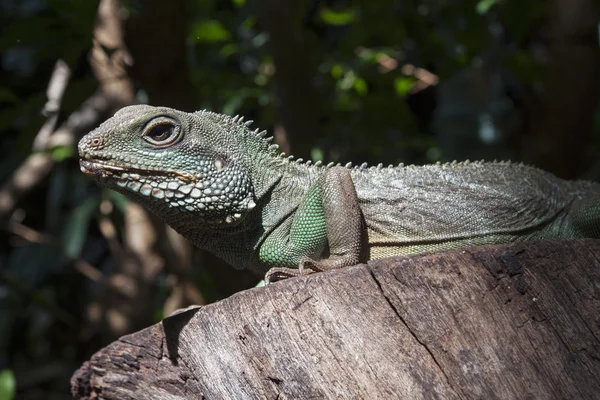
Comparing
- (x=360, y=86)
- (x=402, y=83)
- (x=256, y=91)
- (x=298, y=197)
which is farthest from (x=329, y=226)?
(x=402, y=83)

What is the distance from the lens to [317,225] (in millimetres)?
4156

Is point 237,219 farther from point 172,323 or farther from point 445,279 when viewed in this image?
point 445,279

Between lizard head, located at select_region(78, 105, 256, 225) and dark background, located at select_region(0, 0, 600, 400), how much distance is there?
1.32 meters

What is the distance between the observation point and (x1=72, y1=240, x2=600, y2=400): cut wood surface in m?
3.01

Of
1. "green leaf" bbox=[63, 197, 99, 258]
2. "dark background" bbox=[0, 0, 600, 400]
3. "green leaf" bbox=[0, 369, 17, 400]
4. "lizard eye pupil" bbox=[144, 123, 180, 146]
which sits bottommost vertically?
"green leaf" bbox=[0, 369, 17, 400]

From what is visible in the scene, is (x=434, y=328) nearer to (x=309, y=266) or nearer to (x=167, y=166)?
(x=309, y=266)

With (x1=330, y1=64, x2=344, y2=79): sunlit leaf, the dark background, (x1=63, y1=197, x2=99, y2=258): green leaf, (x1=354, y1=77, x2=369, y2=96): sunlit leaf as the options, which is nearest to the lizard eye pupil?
the dark background

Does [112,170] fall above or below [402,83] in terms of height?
above

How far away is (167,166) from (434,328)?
178 centimetres

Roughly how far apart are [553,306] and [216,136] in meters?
2.11

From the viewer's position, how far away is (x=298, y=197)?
14.4ft

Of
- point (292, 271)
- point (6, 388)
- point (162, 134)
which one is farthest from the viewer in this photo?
point (6, 388)

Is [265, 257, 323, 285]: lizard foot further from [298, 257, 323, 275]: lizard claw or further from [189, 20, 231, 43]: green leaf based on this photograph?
[189, 20, 231, 43]: green leaf

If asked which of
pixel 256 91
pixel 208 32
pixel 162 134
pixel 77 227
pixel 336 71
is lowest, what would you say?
pixel 77 227
